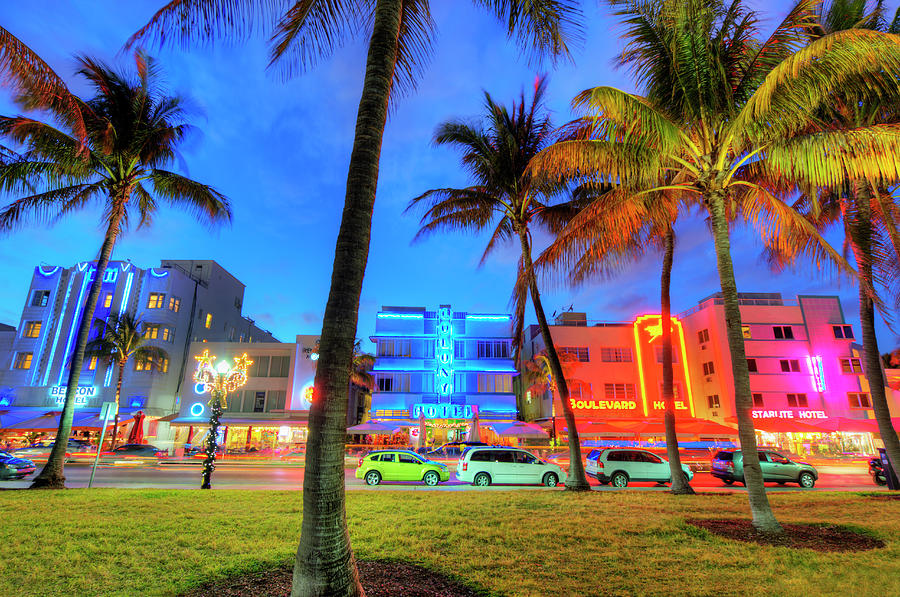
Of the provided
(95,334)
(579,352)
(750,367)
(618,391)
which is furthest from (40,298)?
(750,367)

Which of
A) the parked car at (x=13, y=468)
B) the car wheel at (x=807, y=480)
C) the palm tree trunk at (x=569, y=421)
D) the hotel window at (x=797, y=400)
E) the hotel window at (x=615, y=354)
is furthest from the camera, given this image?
the hotel window at (x=615, y=354)

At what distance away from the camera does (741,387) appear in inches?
357

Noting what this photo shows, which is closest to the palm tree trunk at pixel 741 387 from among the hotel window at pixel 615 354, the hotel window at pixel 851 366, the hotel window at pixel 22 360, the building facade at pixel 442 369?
the building facade at pixel 442 369

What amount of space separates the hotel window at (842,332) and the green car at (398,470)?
137ft

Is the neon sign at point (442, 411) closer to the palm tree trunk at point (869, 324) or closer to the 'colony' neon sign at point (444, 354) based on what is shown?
the 'colony' neon sign at point (444, 354)

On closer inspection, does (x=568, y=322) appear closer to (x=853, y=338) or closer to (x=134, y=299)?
(x=853, y=338)

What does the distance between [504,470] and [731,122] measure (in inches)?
619

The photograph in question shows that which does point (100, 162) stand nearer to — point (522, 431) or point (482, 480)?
point (482, 480)

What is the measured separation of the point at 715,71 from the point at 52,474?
20768mm

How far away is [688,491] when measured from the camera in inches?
584

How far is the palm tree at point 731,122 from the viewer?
835 centimetres

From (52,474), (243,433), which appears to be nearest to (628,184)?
(52,474)

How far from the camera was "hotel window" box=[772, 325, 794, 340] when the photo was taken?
42.2m

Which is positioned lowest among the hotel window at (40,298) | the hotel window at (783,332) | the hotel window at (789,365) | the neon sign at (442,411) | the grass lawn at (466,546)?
the grass lawn at (466,546)
